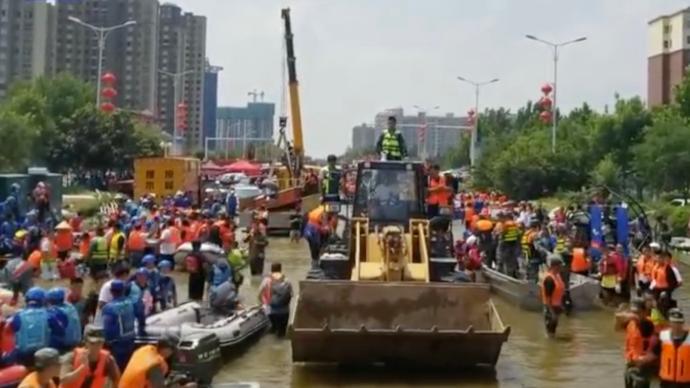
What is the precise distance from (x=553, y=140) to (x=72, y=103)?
29.3 meters

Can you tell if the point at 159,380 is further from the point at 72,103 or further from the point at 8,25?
the point at 8,25

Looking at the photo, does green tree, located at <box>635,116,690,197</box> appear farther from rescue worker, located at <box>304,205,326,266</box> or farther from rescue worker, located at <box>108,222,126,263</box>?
rescue worker, located at <box>108,222,126,263</box>

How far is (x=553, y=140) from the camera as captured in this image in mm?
65438

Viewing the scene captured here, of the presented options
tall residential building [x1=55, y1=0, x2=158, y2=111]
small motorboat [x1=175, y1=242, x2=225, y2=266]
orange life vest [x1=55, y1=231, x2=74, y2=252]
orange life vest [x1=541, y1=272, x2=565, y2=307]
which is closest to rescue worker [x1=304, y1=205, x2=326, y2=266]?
small motorboat [x1=175, y1=242, x2=225, y2=266]

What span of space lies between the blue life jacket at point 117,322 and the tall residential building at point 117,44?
100763 mm

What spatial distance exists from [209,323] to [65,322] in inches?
200

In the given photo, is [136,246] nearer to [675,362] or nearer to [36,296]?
[36,296]

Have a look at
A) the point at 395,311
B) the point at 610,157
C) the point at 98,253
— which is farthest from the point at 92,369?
the point at 610,157

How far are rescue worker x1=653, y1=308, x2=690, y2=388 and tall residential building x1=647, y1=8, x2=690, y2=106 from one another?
101107 mm

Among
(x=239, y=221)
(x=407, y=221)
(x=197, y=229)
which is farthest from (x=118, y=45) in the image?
(x=407, y=221)

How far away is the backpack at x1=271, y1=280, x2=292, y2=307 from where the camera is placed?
17.2 meters

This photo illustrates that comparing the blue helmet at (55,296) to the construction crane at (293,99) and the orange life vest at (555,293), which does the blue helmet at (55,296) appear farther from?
the construction crane at (293,99)

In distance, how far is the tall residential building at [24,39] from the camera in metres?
102

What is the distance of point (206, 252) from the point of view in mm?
21188
